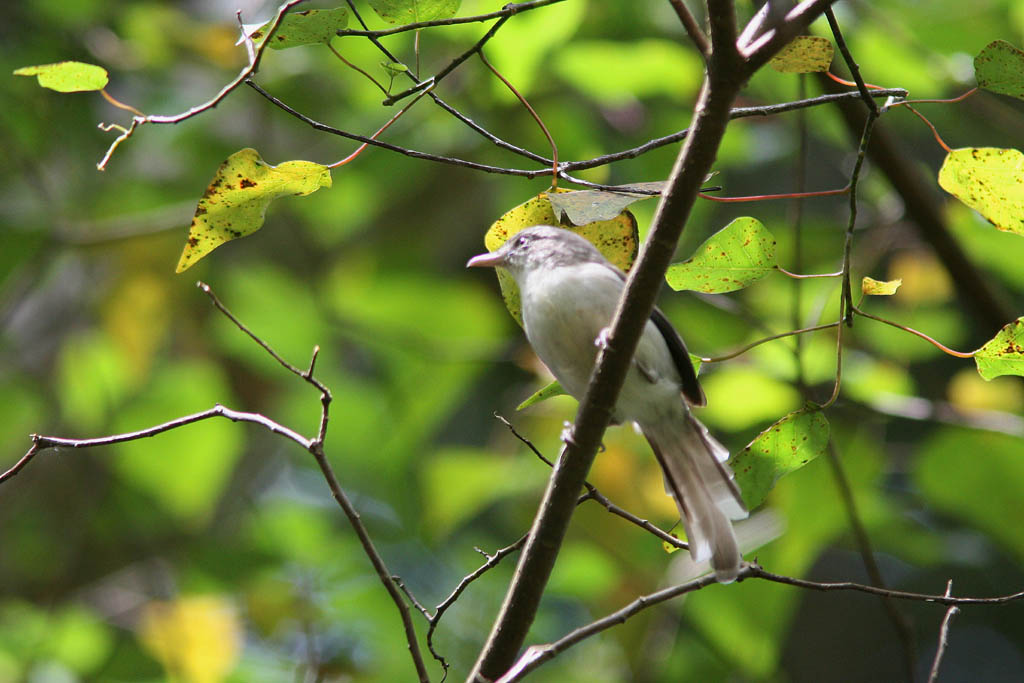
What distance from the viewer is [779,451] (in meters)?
1.61

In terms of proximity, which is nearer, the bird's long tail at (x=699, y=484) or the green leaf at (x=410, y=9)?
the green leaf at (x=410, y=9)

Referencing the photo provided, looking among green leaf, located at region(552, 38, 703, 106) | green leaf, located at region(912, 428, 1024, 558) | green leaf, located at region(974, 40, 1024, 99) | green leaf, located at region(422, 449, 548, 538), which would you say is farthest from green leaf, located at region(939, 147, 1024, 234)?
green leaf, located at region(422, 449, 548, 538)

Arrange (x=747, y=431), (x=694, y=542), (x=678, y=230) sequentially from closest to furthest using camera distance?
(x=678, y=230) → (x=694, y=542) → (x=747, y=431)

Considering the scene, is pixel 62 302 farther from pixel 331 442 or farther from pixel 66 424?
pixel 331 442

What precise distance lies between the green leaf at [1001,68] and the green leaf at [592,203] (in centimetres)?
52

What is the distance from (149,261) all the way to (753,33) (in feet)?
13.3

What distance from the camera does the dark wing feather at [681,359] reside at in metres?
2.05

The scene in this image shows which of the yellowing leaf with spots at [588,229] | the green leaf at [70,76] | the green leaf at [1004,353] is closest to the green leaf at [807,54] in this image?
the yellowing leaf with spots at [588,229]

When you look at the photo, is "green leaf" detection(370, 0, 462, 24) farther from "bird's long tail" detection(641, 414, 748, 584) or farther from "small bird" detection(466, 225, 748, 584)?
"bird's long tail" detection(641, 414, 748, 584)

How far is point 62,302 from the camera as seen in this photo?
5102 mm

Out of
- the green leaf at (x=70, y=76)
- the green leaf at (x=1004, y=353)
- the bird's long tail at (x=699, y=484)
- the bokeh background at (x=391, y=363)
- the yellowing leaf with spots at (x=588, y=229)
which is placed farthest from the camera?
the bokeh background at (x=391, y=363)

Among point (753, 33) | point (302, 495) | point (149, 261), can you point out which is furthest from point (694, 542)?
point (149, 261)

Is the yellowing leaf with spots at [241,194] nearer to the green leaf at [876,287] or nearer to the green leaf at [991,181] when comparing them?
the green leaf at [876,287]

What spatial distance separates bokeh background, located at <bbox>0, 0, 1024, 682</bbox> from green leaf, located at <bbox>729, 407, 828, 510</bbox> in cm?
128
